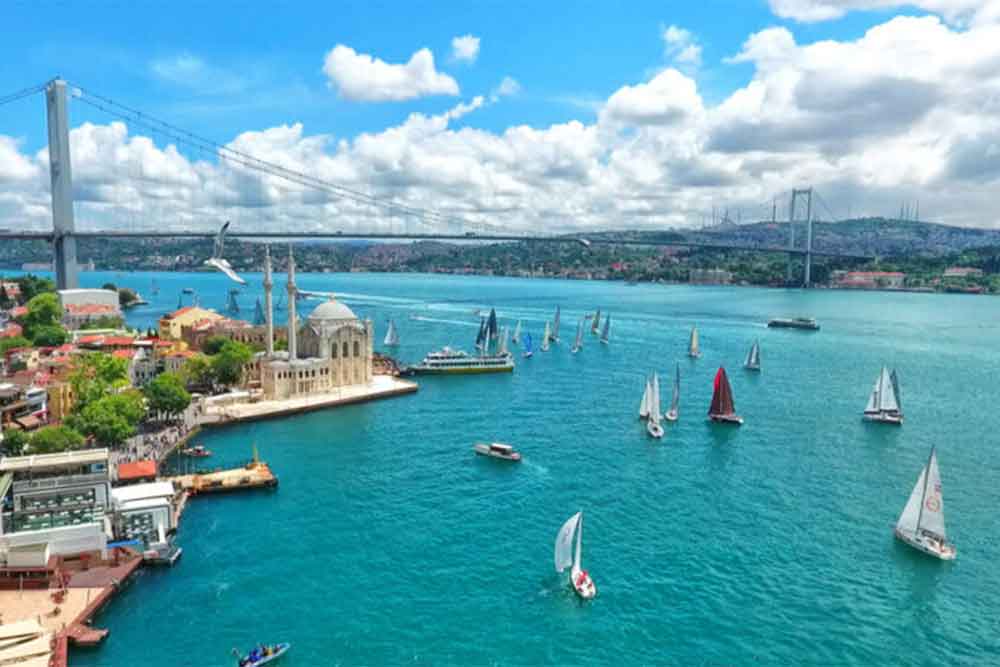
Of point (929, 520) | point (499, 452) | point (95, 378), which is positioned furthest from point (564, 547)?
point (95, 378)

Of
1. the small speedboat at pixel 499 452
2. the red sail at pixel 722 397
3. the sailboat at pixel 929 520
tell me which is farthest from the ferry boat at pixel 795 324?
the sailboat at pixel 929 520

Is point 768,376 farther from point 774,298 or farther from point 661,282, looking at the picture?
point 661,282

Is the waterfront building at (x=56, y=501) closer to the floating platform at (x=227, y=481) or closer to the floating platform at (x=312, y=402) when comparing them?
the floating platform at (x=227, y=481)

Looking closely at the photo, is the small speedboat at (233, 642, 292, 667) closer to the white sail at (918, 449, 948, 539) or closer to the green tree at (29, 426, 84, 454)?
the green tree at (29, 426, 84, 454)

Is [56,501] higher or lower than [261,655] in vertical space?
higher

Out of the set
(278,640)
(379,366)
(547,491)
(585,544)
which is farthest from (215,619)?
(379,366)

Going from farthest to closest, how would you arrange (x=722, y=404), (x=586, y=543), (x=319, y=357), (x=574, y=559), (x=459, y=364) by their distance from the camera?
1. (x=459, y=364)
2. (x=319, y=357)
3. (x=722, y=404)
4. (x=586, y=543)
5. (x=574, y=559)

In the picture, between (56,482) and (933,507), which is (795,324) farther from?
(56,482)
